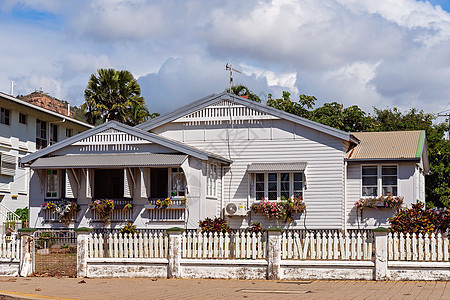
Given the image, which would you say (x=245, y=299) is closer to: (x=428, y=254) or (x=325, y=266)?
(x=325, y=266)

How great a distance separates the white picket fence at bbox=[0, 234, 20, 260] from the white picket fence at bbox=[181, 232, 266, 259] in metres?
4.85

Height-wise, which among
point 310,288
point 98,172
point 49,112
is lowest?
point 310,288

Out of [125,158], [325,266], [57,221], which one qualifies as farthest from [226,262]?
[57,221]

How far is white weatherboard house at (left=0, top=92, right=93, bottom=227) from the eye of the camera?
3488cm

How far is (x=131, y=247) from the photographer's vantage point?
18312 mm

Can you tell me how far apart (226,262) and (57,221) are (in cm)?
1093

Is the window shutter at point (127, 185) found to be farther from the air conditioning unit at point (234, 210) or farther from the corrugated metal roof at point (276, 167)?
the corrugated metal roof at point (276, 167)

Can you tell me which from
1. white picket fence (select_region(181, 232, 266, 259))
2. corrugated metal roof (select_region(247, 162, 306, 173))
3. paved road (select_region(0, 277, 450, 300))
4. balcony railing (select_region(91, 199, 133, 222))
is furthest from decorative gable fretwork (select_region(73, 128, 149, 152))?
paved road (select_region(0, 277, 450, 300))

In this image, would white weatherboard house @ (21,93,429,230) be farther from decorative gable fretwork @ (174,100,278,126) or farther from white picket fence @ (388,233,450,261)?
white picket fence @ (388,233,450,261)

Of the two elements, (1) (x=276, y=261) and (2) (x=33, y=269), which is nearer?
(1) (x=276, y=261)

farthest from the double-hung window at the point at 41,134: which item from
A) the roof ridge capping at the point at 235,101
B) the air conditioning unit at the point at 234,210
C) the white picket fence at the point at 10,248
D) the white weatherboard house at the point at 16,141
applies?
the white picket fence at the point at 10,248

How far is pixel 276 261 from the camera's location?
17094 millimetres

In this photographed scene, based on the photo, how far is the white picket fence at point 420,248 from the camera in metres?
16.2

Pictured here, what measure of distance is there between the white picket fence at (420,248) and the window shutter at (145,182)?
11283mm
